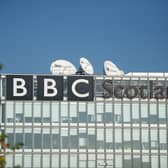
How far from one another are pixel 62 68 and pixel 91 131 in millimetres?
10595

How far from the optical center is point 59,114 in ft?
301

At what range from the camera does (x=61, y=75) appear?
92188 millimetres

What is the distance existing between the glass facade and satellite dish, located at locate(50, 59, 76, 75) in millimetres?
3901

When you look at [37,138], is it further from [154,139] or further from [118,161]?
[154,139]

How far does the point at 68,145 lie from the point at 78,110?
5488mm

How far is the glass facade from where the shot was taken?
91125 millimetres

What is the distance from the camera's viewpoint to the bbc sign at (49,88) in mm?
91562

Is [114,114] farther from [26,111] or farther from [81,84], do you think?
[26,111]

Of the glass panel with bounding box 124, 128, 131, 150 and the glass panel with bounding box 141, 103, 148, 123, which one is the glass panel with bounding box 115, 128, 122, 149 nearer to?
the glass panel with bounding box 124, 128, 131, 150

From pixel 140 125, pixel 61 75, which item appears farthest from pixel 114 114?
pixel 61 75

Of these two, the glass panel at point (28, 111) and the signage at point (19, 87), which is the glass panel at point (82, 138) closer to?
the glass panel at point (28, 111)

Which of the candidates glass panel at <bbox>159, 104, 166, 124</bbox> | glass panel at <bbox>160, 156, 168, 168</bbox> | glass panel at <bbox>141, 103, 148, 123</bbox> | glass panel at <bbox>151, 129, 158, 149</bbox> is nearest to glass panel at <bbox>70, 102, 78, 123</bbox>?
glass panel at <bbox>141, 103, 148, 123</bbox>

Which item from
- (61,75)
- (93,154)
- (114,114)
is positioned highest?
(61,75)

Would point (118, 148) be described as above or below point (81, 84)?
Result: below
